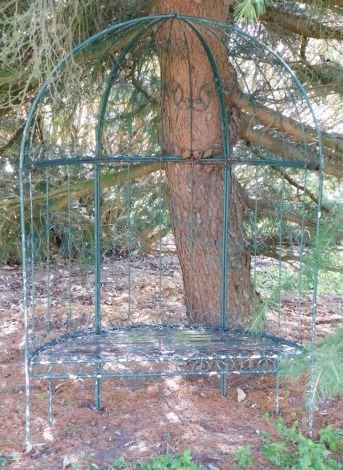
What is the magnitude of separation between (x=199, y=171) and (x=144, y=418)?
1.51 m

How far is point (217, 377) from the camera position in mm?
3684

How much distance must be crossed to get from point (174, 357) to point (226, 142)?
139 cm

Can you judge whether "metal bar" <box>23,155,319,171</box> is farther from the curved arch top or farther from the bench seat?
the bench seat

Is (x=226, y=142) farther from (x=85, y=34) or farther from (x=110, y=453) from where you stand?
(x=110, y=453)

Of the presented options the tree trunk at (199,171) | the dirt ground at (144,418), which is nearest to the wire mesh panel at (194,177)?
the tree trunk at (199,171)

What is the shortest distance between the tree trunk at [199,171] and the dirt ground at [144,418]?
0.52 metres

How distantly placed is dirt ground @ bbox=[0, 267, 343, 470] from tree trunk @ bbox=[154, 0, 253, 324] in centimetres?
52

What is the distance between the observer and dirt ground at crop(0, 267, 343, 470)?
2773 mm

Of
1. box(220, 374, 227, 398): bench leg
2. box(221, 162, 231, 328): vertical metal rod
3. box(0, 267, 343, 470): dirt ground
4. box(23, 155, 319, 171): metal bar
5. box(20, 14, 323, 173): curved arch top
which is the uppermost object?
box(20, 14, 323, 173): curved arch top

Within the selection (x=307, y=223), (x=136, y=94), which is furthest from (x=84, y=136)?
(x=307, y=223)

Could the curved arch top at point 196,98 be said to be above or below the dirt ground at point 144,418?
above

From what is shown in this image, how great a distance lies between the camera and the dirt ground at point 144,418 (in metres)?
2.77

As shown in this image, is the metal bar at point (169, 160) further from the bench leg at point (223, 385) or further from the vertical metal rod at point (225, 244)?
the bench leg at point (223, 385)

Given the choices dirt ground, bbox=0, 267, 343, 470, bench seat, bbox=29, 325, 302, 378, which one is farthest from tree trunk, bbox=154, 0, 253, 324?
dirt ground, bbox=0, 267, 343, 470
